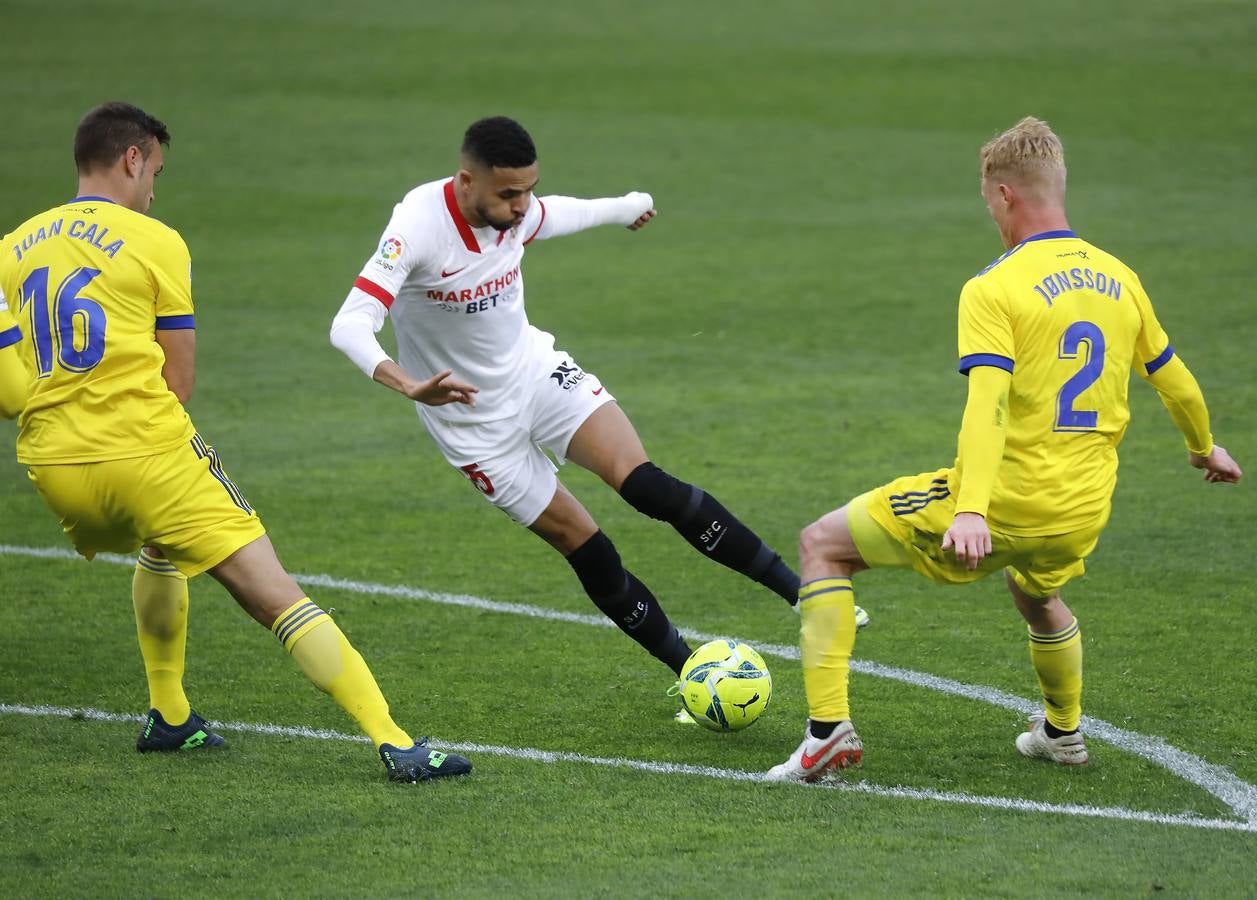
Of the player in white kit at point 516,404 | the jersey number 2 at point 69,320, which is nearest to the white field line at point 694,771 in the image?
the player in white kit at point 516,404

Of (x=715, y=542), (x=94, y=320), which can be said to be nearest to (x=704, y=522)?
(x=715, y=542)

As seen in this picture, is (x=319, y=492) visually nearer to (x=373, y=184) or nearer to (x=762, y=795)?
(x=762, y=795)

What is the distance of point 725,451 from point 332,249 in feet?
23.3

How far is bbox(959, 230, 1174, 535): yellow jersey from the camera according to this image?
4695 millimetres

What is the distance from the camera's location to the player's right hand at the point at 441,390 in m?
5.00

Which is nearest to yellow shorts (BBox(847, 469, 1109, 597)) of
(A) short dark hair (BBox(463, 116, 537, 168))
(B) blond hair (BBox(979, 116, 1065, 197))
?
(B) blond hair (BBox(979, 116, 1065, 197))

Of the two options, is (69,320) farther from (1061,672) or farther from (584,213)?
(1061,672)

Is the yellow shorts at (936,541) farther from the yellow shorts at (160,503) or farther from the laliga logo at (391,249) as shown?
the yellow shorts at (160,503)

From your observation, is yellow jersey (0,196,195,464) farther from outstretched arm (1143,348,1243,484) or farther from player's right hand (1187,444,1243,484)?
player's right hand (1187,444,1243,484)

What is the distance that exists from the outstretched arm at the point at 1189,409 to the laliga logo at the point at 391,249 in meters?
2.50

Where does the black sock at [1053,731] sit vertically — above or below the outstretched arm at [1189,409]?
below

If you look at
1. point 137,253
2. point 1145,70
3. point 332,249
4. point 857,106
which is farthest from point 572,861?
point 1145,70

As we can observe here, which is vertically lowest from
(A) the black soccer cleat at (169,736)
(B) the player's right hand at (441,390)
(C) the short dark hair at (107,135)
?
(A) the black soccer cleat at (169,736)

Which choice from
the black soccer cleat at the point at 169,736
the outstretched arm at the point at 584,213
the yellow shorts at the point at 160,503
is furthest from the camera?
the outstretched arm at the point at 584,213
